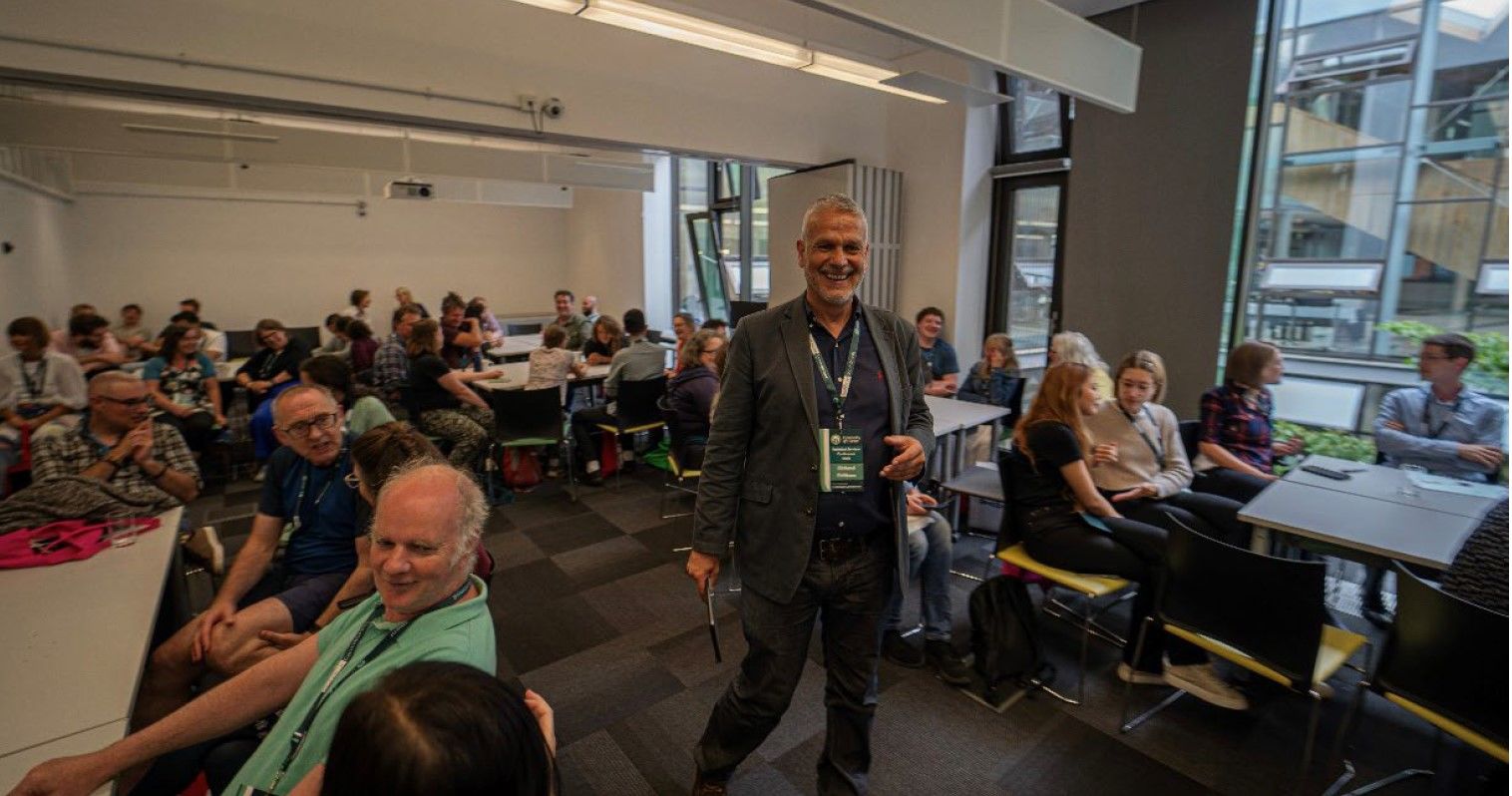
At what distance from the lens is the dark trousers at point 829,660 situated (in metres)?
1.74


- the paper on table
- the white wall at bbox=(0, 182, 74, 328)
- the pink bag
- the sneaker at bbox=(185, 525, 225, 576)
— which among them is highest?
the white wall at bbox=(0, 182, 74, 328)

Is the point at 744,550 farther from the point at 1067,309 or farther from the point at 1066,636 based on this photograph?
the point at 1067,309

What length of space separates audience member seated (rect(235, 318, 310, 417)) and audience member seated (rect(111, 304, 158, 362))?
2.25 meters

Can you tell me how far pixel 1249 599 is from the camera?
6.64 feet

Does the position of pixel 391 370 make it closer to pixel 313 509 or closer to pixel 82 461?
→ pixel 82 461

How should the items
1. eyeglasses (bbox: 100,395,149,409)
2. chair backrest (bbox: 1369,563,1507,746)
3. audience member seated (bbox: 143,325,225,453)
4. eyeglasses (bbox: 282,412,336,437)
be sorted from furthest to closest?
audience member seated (bbox: 143,325,225,453) < eyeglasses (bbox: 100,395,149,409) < eyeglasses (bbox: 282,412,336,437) < chair backrest (bbox: 1369,563,1507,746)

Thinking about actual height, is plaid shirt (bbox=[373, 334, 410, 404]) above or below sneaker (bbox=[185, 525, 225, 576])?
above

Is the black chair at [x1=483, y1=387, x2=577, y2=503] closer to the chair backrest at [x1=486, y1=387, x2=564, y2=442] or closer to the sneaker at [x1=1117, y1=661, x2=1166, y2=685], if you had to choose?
the chair backrest at [x1=486, y1=387, x2=564, y2=442]

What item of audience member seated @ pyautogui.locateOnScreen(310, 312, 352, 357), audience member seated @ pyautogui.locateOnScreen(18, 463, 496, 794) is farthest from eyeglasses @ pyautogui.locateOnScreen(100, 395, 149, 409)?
audience member seated @ pyautogui.locateOnScreen(310, 312, 352, 357)

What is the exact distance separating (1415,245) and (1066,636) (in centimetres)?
308

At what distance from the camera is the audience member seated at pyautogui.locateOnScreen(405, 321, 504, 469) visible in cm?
453

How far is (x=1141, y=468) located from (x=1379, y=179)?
2.53m

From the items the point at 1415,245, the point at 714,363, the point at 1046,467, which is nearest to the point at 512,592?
the point at 714,363

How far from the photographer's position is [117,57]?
11.4 feet
